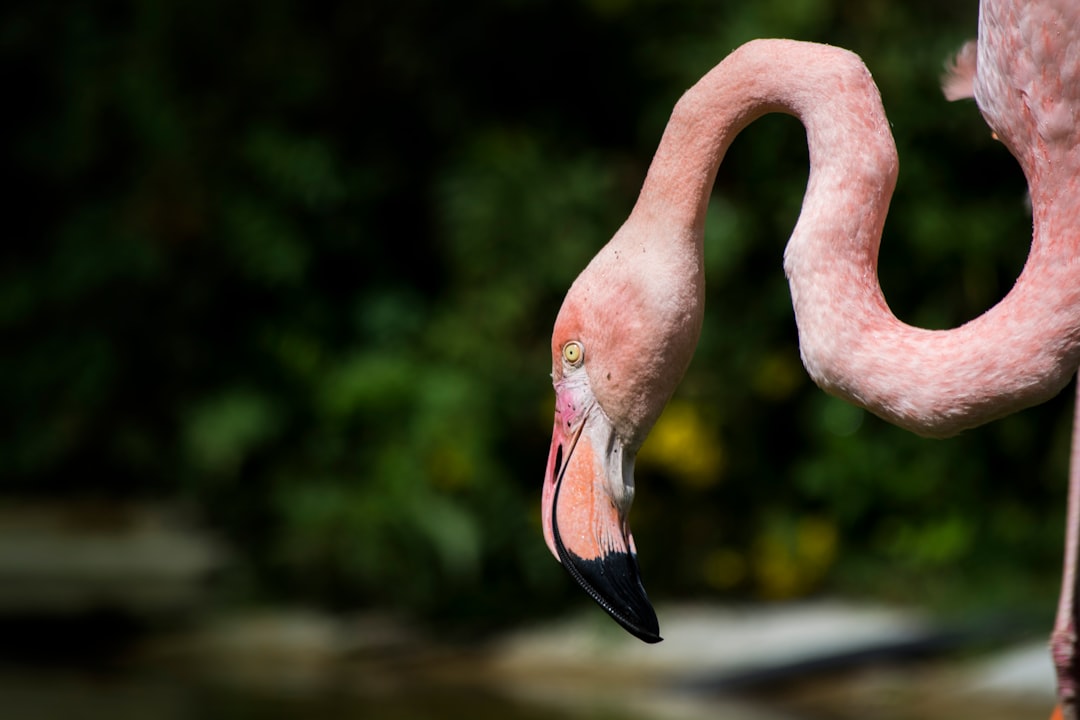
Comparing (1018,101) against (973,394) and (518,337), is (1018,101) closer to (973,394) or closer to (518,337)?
(973,394)

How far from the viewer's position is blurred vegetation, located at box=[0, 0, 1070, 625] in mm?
4801

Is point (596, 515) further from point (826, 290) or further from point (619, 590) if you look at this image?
point (826, 290)

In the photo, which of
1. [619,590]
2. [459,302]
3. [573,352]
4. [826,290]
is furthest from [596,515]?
[459,302]

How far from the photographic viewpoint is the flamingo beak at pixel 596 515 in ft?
6.89

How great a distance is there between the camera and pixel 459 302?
5.09 metres

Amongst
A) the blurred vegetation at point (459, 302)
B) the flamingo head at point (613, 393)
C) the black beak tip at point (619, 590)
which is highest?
the blurred vegetation at point (459, 302)

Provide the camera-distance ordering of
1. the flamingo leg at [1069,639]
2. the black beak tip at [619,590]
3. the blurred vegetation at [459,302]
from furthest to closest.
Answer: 1. the blurred vegetation at [459,302]
2. the flamingo leg at [1069,639]
3. the black beak tip at [619,590]

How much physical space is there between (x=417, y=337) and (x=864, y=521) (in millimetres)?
1690

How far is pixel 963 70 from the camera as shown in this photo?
239 centimetres

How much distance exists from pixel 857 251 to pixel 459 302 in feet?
10.4

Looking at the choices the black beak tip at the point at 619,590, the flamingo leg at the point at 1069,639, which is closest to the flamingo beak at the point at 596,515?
the black beak tip at the point at 619,590

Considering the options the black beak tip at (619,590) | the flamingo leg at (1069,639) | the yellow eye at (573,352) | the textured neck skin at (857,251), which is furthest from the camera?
the flamingo leg at (1069,639)

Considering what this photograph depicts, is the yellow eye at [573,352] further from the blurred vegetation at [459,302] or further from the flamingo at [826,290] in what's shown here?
the blurred vegetation at [459,302]

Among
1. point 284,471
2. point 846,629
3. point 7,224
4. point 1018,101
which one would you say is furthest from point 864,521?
point 7,224
